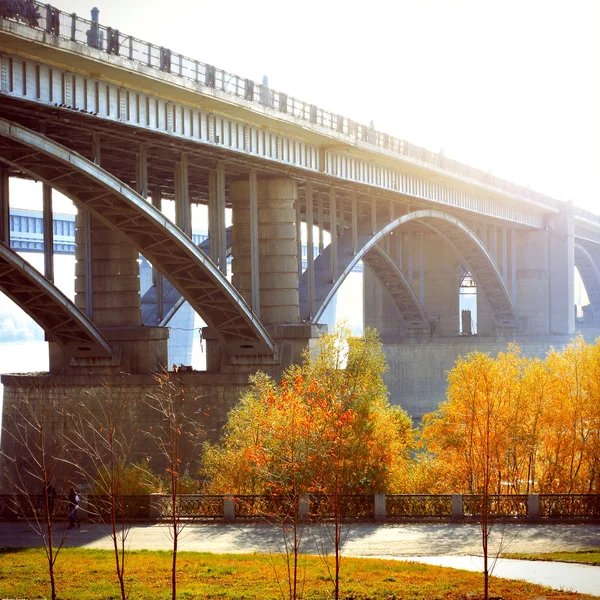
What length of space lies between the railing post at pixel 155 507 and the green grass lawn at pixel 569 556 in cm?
965

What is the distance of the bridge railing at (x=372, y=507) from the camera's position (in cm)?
2711

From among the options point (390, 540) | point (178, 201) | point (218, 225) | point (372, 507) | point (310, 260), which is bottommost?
point (390, 540)

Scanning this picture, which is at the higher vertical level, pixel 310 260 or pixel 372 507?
pixel 310 260

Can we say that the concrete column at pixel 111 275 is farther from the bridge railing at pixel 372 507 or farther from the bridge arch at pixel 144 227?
the bridge railing at pixel 372 507

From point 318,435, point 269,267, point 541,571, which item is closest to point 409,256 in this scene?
point 269,267

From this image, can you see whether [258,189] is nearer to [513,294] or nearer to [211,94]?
[211,94]

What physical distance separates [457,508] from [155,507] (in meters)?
7.71

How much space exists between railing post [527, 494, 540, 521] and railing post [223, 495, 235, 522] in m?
7.43

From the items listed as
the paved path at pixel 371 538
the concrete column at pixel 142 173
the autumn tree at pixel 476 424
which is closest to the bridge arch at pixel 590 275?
the autumn tree at pixel 476 424

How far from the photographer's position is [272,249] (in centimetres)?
4219

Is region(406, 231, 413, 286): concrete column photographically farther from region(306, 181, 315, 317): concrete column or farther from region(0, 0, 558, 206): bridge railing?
region(306, 181, 315, 317): concrete column

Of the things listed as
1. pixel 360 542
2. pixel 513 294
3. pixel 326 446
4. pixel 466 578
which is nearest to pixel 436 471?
pixel 326 446

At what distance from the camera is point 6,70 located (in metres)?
26.9

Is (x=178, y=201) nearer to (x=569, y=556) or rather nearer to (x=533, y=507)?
(x=533, y=507)
